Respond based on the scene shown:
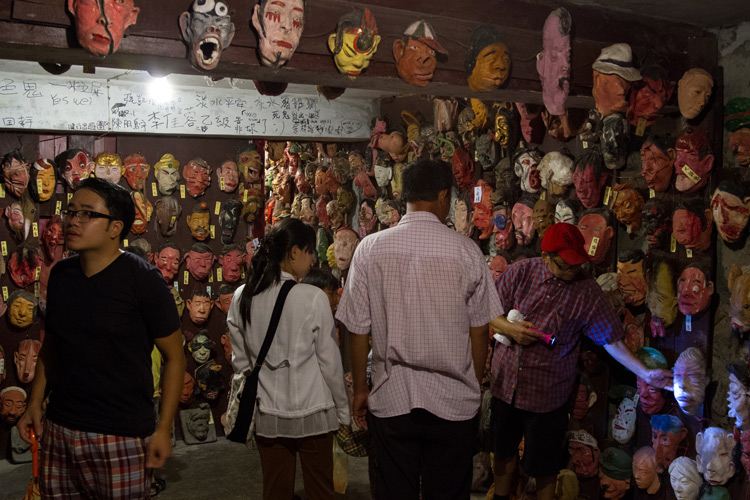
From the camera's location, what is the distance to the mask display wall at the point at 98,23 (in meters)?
2.28

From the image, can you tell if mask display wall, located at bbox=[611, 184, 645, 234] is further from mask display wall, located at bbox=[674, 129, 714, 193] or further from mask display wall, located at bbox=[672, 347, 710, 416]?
mask display wall, located at bbox=[672, 347, 710, 416]

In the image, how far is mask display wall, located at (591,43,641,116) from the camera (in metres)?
3.19

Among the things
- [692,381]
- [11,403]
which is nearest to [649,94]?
[692,381]

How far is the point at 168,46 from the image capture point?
98.6 inches

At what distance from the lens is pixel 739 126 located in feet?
10.4

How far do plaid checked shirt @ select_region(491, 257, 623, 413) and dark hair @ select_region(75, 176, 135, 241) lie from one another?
194cm

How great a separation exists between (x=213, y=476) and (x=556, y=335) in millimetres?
2969

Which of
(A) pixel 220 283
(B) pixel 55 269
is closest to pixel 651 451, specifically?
(B) pixel 55 269

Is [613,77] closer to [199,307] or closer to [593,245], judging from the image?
[593,245]

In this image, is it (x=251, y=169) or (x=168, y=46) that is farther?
(x=251, y=169)

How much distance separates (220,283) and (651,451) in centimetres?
404

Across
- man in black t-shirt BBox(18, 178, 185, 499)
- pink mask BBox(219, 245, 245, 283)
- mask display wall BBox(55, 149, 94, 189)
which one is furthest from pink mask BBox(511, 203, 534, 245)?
mask display wall BBox(55, 149, 94, 189)

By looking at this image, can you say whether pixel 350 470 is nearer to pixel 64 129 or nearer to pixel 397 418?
pixel 397 418

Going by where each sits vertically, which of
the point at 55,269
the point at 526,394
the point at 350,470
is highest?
the point at 55,269
